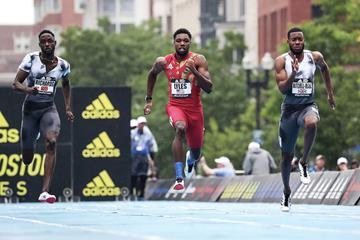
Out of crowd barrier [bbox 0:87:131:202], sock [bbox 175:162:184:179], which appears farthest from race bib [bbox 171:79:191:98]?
crowd barrier [bbox 0:87:131:202]

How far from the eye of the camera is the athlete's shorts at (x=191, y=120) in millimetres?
23531

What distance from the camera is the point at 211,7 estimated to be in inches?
5148

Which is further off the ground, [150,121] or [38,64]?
[38,64]

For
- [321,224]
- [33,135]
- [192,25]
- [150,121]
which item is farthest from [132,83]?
[321,224]

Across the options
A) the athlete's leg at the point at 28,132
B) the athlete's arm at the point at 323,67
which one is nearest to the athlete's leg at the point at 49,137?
the athlete's leg at the point at 28,132

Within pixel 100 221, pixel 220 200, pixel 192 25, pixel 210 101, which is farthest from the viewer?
pixel 192 25

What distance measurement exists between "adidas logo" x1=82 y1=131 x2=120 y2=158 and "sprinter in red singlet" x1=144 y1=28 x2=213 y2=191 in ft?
42.5

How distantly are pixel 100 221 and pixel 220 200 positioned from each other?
15.9 meters

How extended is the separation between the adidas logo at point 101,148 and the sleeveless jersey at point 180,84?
13212 millimetres

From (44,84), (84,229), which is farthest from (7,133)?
(84,229)

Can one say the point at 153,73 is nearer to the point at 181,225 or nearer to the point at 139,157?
the point at 181,225

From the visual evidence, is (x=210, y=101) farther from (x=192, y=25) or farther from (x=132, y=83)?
(x=192, y=25)

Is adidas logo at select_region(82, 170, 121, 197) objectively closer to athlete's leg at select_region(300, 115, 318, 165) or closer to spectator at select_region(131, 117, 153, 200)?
spectator at select_region(131, 117, 153, 200)

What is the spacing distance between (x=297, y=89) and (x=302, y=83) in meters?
0.10
